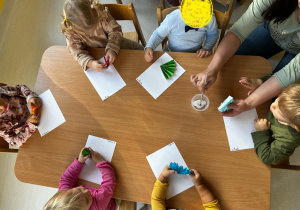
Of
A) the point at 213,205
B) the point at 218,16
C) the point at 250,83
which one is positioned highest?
the point at 218,16

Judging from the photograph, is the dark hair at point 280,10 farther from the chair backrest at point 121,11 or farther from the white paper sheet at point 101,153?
the white paper sheet at point 101,153

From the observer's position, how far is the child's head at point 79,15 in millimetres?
1193

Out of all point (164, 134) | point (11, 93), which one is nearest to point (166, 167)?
point (164, 134)

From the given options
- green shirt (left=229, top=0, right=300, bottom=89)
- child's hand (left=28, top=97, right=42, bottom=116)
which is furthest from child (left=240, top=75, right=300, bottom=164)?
child's hand (left=28, top=97, right=42, bottom=116)

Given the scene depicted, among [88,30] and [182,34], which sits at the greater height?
[88,30]

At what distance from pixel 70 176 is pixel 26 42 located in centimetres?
192

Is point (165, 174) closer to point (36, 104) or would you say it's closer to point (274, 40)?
point (36, 104)

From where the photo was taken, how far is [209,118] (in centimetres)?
118

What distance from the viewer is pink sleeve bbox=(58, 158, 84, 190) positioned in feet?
3.77

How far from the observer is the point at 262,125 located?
1117 mm

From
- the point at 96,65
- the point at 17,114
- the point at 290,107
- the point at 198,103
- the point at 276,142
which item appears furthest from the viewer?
the point at 17,114

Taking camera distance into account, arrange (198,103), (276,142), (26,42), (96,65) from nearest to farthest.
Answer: (276,142) < (198,103) < (96,65) < (26,42)

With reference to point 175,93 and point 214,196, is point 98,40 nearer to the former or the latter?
point 175,93

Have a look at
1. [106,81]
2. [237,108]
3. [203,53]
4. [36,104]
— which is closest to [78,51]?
[106,81]
